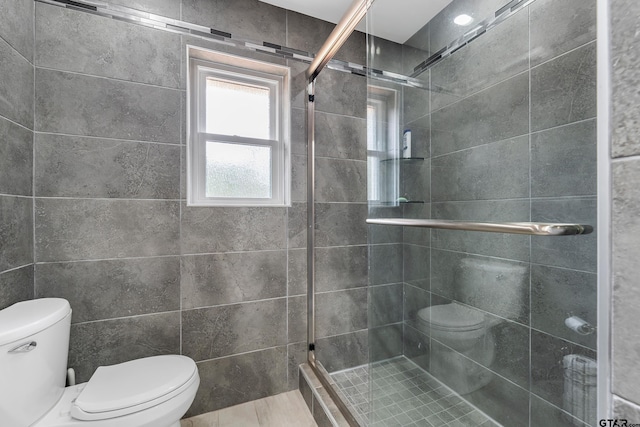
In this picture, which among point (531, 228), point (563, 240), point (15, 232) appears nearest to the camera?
point (531, 228)

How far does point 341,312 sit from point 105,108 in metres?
1.72

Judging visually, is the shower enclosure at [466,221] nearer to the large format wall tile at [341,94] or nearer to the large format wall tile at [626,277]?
the large format wall tile at [341,94]

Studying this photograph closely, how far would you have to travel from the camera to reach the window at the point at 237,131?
1.56 meters

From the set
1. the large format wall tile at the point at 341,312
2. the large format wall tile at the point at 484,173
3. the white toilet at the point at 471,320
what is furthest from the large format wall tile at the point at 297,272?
the large format wall tile at the point at 484,173

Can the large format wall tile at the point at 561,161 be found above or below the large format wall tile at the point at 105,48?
below

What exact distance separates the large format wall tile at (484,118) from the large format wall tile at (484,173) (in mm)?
43

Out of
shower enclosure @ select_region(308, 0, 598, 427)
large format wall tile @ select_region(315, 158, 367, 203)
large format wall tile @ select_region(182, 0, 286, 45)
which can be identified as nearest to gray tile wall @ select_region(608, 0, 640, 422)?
shower enclosure @ select_region(308, 0, 598, 427)

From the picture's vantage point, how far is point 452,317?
4.42 ft

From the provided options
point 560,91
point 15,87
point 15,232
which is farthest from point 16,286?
point 560,91

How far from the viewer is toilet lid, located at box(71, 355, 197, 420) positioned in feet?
3.17

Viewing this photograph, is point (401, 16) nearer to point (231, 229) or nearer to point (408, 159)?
point (408, 159)

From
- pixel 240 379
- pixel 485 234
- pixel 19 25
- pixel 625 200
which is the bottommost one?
pixel 240 379

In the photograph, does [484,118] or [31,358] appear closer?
[31,358]

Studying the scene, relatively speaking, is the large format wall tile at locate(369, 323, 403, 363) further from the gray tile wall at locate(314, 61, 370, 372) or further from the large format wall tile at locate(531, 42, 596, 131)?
the large format wall tile at locate(531, 42, 596, 131)
